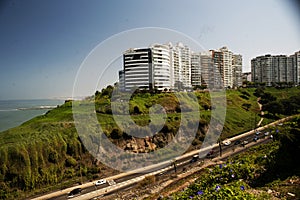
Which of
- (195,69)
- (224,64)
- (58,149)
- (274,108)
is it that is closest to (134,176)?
(58,149)

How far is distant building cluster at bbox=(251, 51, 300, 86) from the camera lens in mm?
25438

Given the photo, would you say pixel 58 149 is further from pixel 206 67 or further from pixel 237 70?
pixel 237 70

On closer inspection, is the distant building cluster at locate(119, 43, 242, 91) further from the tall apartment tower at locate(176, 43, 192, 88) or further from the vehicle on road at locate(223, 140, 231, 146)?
the vehicle on road at locate(223, 140, 231, 146)

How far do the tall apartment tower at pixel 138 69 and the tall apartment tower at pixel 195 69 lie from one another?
654 centimetres

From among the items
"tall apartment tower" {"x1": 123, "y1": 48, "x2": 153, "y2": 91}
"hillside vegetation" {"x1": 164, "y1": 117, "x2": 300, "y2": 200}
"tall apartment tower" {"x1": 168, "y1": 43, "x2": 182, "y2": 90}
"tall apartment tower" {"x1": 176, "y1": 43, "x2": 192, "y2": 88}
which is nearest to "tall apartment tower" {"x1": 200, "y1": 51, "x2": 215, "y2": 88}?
"tall apartment tower" {"x1": 176, "y1": 43, "x2": 192, "y2": 88}

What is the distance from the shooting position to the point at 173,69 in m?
23.0

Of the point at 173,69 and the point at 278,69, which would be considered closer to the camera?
the point at 173,69

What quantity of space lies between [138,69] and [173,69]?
525 cm

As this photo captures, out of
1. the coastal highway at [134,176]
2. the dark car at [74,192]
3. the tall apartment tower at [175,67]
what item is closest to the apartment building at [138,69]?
the tall apartment tower at [175,67]

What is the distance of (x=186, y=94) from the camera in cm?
1698

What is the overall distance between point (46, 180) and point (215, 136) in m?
9.03

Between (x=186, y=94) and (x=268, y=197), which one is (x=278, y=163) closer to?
(x=268, y=197)

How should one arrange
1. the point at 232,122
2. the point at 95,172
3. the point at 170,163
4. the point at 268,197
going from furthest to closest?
the point at 232,122 < the point at 170,163 < the point at 95,172 < the point at 268,197

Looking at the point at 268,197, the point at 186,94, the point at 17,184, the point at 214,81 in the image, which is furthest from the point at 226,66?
the point at 268,197
